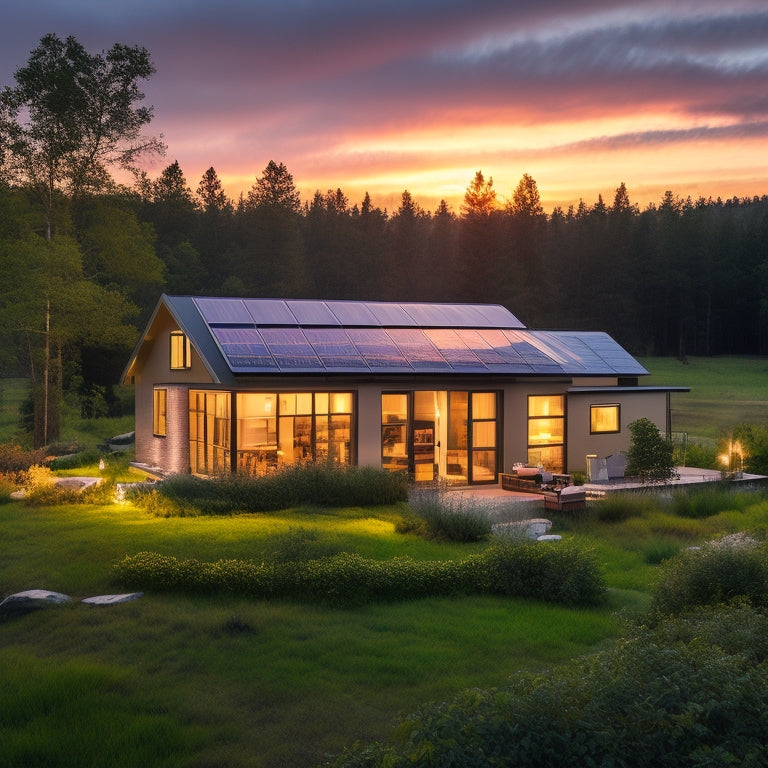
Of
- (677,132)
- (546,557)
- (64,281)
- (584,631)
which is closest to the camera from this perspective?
(584,631)

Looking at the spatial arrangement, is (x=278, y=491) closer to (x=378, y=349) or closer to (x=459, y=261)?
(x=378, y=349)

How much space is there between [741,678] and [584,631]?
3.83m

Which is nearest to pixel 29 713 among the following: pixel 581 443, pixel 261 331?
pixel 261 331

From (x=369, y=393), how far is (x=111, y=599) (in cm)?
1054

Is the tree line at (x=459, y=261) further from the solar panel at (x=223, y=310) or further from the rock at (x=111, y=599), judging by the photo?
the rock at (x=111, y=599)

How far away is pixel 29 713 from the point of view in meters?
6.59

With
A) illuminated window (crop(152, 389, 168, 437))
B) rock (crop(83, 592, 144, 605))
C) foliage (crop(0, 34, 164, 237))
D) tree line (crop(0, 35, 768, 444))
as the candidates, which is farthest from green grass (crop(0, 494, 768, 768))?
tree line (crop(0, 35, 768, 444))

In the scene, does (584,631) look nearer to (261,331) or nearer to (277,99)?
(261,331)

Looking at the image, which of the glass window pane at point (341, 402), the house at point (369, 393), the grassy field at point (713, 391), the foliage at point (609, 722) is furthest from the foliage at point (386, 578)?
the grassy field at point (713, 391)

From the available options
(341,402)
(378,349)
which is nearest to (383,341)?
(378,349)

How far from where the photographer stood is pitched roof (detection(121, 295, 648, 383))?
19.6 m

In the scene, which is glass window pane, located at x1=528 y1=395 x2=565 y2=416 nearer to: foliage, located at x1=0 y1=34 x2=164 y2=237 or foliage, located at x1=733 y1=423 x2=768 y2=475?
foliage, located at x1=733 y1=423 x2=768 y2=475

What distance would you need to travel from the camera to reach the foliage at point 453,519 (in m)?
14.3

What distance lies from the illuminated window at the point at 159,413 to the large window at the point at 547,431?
982cm
